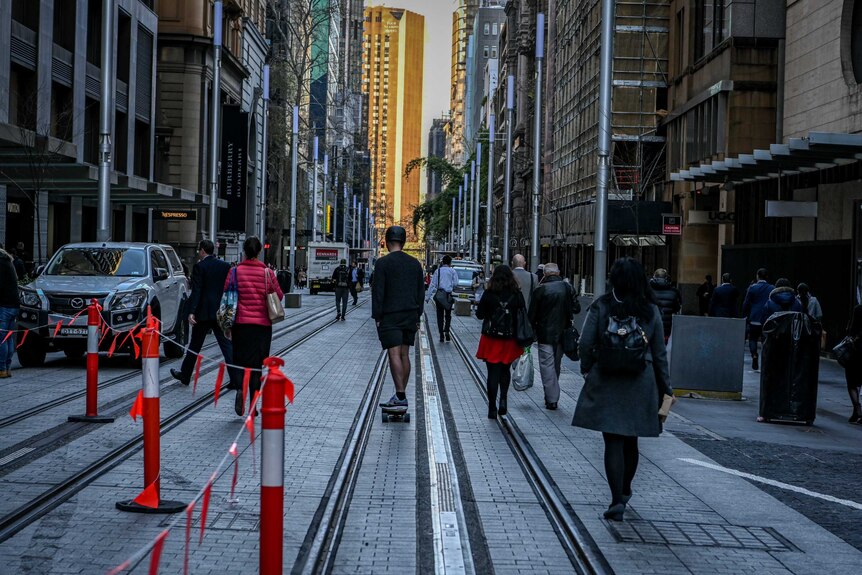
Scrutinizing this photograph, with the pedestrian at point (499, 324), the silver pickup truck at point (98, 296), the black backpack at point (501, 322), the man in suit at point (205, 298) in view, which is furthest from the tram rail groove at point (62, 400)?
the black backpack at point (501, 322)

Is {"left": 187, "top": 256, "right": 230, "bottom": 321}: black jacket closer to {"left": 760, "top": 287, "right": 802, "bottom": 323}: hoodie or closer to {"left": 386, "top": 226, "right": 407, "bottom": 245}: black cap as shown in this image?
{"left": 386, "top": 226, "right": 407, "bottom": 245}: black cap

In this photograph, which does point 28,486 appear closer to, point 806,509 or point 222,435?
point 222,435

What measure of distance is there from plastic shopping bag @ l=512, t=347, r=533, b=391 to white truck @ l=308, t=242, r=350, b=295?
5416cm

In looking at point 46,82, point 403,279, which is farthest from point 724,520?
point 46,82

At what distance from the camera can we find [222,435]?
10.5m

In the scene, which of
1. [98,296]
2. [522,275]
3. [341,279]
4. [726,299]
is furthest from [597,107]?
[98,296]

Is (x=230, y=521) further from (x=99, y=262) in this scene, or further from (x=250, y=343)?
(x=99, y=262)

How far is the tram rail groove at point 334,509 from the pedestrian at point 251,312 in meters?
1.26

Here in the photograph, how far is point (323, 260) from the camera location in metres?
68.7

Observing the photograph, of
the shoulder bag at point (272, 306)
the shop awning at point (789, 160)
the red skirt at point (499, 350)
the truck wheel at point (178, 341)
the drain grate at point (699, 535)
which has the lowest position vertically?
the drain grate at point (699, 535)

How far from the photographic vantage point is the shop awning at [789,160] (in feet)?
61.3

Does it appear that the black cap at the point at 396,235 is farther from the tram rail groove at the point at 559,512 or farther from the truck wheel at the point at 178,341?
the truck wheel at the point at 178,341

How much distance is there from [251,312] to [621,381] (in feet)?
16.6

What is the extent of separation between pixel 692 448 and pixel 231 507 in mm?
5419
